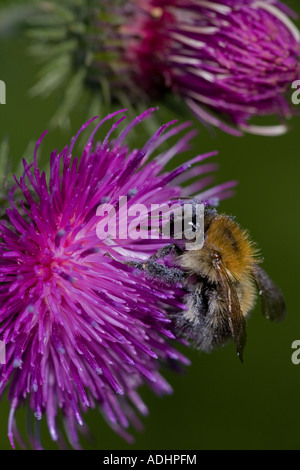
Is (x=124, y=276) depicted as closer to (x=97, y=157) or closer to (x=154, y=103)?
(x=97, y=157)

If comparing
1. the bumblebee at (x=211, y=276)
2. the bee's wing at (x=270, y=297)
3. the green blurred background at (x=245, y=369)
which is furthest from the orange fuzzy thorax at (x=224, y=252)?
the green blurred background at (x=245, y=369)

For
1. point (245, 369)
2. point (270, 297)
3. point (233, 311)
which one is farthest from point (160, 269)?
point (245, 369)

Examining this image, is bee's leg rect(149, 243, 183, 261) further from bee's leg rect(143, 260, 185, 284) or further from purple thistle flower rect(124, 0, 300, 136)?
purple thistle flower rect(124, 0, 300, 136)

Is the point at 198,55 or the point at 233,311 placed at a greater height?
the point at 198,55

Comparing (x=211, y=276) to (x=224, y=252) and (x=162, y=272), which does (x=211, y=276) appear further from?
(x=162, y=272)

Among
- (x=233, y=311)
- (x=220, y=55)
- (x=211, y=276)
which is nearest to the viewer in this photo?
(x=233, y=311)

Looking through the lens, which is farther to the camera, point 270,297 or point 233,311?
point 270,297

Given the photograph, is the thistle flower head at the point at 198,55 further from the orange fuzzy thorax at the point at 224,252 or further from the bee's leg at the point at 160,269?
the bee's leg at the point at 160,269
